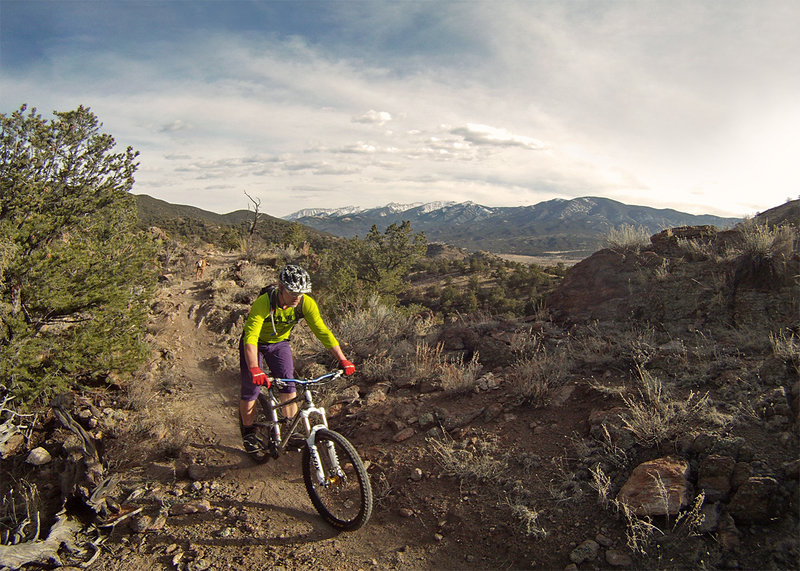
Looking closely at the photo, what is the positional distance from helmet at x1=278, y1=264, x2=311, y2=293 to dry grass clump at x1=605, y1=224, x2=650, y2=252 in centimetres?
775

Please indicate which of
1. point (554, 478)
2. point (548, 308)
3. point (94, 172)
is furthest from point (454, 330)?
point (94, 172)

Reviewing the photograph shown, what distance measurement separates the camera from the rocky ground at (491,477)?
279 cm

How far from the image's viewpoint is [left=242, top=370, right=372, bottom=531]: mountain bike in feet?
10.6

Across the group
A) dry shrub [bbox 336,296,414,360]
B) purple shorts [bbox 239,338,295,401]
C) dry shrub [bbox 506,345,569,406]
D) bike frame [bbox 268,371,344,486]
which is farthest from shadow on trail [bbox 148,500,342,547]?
dry shrub [bbox 336,296,414,360]

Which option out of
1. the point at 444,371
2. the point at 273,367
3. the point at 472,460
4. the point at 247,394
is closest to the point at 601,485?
the point at 472,460

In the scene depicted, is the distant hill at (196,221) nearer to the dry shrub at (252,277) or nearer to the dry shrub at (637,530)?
the dry shrub at (252,277)

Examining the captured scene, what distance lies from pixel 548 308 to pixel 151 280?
756 centimetres

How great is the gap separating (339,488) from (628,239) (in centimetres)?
827

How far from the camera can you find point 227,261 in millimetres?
13430

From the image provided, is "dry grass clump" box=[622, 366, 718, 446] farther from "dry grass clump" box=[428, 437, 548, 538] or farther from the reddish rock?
"dry grass clump" box=[428, 437, 548, 538]

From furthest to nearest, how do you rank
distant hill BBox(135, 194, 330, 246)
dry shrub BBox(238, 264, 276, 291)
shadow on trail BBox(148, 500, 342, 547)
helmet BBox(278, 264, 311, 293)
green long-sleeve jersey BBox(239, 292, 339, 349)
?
distant hill BBox(135, 194, 330, 246)
dry shrub BBox(238, 264, 276, 291)
green long-sleeve jersey BBox(239, 292, 339, 349)
helmet BBox(278, 264, 311, 293)
shadow on trail BBox(148, 500, 342, 547)

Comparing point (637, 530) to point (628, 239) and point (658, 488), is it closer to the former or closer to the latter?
point (658, 488)

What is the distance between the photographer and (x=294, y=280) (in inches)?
144

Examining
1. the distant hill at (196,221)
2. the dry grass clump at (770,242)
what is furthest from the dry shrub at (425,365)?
the distant hill at (196,221)
